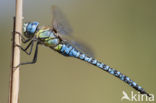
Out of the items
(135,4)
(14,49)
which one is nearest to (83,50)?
(14,49)

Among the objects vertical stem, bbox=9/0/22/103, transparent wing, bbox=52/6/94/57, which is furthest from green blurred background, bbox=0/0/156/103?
vertical stem, bbox=9/0/22/103

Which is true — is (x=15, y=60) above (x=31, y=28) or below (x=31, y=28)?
below

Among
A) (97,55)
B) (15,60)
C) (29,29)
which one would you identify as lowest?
(15,60)

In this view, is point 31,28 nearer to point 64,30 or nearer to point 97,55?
point 64,30

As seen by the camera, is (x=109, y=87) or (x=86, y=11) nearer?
(x=109, y=87)

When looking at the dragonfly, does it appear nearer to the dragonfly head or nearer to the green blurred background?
the dragonfly head

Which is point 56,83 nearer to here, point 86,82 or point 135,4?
point 86,82

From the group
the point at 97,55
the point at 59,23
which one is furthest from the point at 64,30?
the point at 97,55

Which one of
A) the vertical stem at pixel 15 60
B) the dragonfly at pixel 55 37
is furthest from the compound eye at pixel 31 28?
the vertical stem at pixel 15 60
